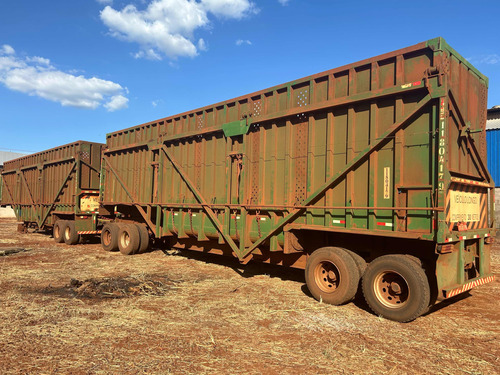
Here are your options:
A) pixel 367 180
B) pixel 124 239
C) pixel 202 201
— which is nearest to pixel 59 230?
pixel 124 239

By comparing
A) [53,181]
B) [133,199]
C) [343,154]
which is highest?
[343,154]

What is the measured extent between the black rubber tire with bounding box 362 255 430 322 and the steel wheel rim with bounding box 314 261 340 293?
63 cm

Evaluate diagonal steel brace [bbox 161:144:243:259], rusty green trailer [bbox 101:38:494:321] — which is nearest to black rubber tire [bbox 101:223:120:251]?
diagonal steel brace [bbox 161:144:243:259]

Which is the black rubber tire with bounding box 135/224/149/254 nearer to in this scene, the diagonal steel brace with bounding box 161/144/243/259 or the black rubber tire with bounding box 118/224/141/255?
the black rubber tire with bounding box 118/224/141/255

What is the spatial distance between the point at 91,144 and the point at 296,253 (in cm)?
1089

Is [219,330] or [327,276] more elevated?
[327,276]

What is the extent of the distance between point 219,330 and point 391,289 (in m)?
2.63

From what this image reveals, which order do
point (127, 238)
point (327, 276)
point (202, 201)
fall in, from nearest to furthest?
point (327, 276)
point (202, 201)
point (127, 238)

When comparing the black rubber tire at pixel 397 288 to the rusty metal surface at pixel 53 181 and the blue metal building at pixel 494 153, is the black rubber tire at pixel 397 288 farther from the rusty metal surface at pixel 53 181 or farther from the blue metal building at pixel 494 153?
the blue metal building at pixel 494 153

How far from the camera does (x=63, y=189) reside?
15344 mm

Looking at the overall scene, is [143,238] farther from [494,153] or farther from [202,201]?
[494,153]

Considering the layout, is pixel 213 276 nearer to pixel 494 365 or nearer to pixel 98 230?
pixel 494 365

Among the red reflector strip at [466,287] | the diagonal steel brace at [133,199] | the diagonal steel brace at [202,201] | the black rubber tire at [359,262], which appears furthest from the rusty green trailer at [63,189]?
the red reflector strip at [466,287]

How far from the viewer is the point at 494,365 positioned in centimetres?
392
